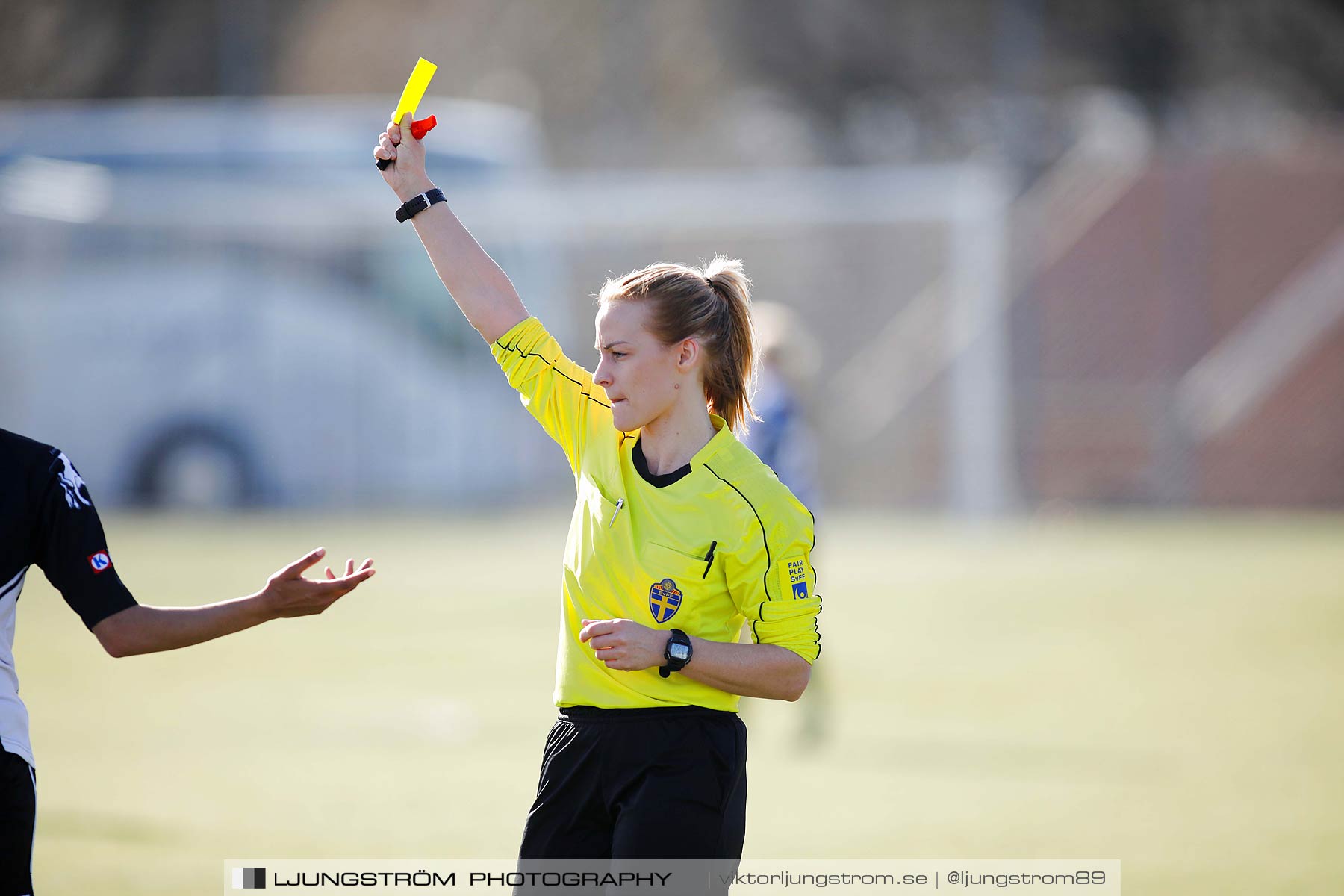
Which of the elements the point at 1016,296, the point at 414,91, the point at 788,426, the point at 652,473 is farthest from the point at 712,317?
the point at 1016,296

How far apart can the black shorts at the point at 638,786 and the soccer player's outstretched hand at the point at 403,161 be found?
1.36 m

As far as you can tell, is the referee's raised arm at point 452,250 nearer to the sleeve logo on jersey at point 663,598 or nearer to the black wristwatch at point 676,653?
the sleeve logo on jersey at point 663,598

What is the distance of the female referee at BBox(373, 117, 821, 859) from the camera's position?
323 cm

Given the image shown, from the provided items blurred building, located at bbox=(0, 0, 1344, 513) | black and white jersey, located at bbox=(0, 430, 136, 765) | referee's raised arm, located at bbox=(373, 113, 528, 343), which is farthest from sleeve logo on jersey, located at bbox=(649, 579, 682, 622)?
blurred building, located at bbox=(0, 0, 1344, 513)

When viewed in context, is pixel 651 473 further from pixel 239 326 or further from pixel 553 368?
pixel 239 326

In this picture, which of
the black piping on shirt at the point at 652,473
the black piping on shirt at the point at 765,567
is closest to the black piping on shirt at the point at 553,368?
the black piping on shirt at the point at 652,473

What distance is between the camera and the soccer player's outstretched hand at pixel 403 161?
368cm

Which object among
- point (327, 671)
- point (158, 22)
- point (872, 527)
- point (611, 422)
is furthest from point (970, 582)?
point (158, 22)

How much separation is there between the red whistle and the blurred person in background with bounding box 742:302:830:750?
3.66 meters

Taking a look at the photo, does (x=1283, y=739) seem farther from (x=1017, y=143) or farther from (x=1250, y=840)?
(x=1017, y=143)

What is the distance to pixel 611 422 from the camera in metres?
3.61

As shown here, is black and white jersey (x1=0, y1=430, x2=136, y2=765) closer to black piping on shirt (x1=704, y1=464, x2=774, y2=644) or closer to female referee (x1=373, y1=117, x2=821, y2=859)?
female referee (x1=373, y1=117, x2=821, y2=859)

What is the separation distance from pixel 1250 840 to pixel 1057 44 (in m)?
34.6

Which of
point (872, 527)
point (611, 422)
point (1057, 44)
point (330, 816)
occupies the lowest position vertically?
point (330, 816)
